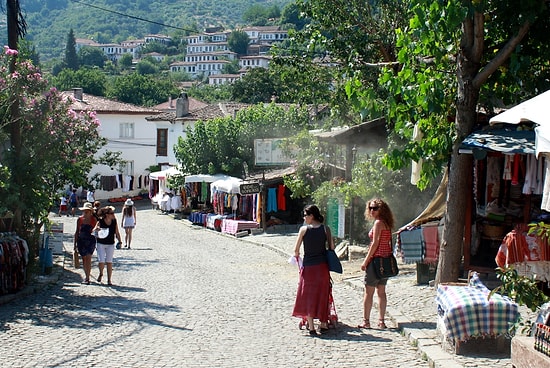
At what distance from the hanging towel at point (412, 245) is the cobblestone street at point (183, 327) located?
3.75 feet

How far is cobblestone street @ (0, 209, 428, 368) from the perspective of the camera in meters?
9.23

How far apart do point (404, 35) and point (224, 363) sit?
573 cm

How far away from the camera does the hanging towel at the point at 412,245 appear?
1452 cm

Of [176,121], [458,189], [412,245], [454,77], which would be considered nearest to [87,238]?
[412,245]

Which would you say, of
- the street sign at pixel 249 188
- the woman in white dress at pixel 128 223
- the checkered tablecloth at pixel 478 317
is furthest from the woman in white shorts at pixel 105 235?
the street sign at pixel 249 188

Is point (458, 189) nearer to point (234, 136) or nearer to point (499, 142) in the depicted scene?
point (499, 142)

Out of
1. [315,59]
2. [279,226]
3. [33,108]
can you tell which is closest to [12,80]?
[33,108]

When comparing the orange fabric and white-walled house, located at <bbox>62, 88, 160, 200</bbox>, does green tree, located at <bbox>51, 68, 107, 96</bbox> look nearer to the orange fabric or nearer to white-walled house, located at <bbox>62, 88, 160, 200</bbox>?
white-walled house, located at <bbox>62, 88, 160, 200</bbox>

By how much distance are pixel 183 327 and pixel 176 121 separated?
154ft

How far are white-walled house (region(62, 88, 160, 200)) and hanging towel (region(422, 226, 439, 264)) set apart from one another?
4713cm

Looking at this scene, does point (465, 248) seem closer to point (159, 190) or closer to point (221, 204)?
point (221, 204)

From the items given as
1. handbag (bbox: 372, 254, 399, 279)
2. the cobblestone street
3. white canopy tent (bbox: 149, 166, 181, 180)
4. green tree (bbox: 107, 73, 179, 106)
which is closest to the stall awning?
handbag (bbox: 372, 254, 399, 279)

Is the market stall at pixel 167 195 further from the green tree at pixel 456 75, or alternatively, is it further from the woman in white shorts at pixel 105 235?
the green tree at pixel 456 75

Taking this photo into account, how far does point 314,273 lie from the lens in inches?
419
